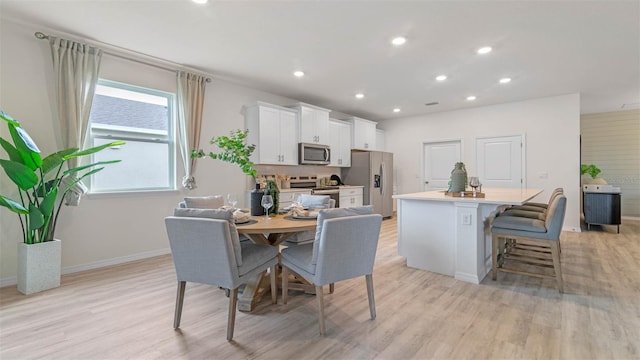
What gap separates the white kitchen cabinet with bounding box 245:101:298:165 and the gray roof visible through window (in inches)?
51.0

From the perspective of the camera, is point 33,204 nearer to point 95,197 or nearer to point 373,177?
point 95,197

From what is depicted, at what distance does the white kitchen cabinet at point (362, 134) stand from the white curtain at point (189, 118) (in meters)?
3.54

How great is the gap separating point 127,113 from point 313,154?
3.04m

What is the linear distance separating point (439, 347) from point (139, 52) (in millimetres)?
4269

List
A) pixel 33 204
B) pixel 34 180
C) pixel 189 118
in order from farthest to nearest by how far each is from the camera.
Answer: pixel 189 118, pixel 33 204, pixel 34 180

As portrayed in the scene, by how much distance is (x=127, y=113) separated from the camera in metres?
3.75

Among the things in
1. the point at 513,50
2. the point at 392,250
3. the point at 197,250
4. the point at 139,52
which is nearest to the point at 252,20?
the point at 139,52

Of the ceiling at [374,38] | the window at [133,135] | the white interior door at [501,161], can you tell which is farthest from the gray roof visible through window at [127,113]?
the white interior door at [501,161]

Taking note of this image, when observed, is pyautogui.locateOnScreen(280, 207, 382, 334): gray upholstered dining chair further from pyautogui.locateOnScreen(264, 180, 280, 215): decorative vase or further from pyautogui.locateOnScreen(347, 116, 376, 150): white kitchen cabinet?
pyautogui.locateOnScreen(347, 116, 376, 150): white kitchen cabinet

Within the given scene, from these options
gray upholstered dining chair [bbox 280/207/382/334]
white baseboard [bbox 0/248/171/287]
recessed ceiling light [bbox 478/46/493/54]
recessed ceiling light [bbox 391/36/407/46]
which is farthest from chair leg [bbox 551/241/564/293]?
white baseboard [bbox 0/248/171/287]

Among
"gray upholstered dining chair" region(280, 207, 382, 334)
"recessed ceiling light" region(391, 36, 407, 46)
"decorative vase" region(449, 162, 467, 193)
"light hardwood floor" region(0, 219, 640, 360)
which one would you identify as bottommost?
"light hardwood floor" region(0, 219, 640, 360)

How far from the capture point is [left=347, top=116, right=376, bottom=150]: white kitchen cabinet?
676 cm

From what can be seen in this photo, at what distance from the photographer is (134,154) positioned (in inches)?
150

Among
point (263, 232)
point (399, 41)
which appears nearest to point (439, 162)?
point (399, 41)
